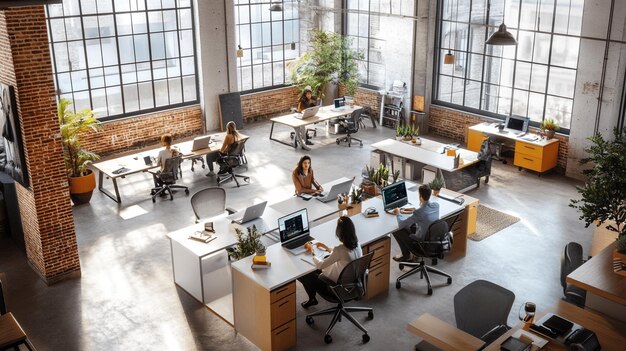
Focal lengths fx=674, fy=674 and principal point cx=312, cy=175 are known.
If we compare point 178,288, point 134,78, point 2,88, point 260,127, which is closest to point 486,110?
point 260,127

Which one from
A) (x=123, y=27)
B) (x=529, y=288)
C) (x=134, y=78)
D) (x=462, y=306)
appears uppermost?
(x=123, y=27)

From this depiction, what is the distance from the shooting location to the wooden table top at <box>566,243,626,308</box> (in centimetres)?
645

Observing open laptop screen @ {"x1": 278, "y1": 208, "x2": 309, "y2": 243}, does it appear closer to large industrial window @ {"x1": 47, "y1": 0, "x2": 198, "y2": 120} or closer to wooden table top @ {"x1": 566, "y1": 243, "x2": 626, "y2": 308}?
wooden table top @ {"x1": 566, "y1": 243, "x2": 626, "y2": 308}

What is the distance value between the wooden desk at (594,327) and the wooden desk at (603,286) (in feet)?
0.31

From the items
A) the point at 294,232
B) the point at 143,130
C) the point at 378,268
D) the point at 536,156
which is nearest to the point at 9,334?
the point at 294,232

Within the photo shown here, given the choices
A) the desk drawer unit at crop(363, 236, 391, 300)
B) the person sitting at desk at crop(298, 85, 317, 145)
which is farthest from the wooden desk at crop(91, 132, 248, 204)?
the desk drawer unit at crop(363, 236, 391, 300)

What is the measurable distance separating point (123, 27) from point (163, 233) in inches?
237

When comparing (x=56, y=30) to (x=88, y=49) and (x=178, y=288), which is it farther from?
(x=178, y=288)

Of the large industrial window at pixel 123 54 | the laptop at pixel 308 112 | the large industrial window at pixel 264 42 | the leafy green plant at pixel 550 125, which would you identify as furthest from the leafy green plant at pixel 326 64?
the leafy green plant at pixel 550 125

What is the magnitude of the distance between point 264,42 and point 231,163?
18.2 feet

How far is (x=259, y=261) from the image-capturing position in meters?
8.01

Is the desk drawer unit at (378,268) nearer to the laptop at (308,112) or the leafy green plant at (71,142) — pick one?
the leafy green plant at (71,142)

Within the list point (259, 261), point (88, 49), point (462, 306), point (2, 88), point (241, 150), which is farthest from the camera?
point (88, 49)

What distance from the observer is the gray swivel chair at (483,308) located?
7012mm
